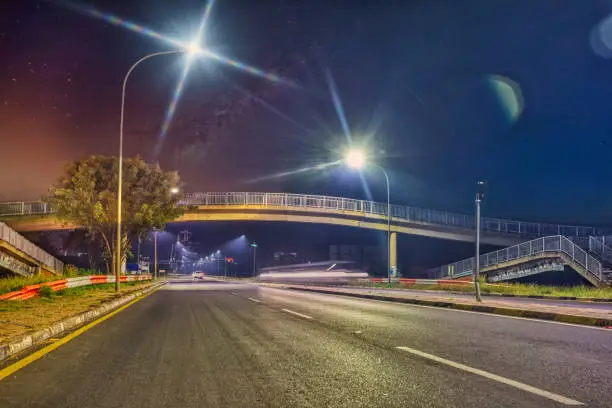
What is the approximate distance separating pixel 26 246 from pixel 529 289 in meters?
31.0

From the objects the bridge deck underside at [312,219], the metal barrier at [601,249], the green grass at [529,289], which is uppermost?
the bridge deck underside at [312,219]

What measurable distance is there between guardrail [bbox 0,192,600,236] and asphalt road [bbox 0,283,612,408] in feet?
151

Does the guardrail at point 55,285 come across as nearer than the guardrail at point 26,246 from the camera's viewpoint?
Yes

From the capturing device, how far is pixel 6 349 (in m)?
8.01

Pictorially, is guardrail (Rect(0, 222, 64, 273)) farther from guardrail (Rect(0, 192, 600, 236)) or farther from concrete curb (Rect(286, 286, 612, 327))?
concrete curb (Rect(286, 286, 612, 327))

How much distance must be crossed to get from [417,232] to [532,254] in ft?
68.4

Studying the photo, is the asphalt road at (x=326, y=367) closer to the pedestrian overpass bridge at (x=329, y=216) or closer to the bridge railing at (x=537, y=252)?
the bridge railing at (x=537, y=252)

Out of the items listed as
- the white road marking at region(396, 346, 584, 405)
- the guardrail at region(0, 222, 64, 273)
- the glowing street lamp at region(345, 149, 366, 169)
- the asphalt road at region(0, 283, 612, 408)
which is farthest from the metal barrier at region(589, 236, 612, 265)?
the guardrail at region(0, 222, 64, 273)

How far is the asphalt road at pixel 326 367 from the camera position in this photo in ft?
17.6

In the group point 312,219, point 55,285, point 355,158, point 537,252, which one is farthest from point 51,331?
point 312,219

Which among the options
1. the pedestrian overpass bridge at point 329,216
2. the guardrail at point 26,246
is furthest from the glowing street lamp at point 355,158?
the pedestrian overpass bridge at point 329,216

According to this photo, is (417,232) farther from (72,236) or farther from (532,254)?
(72,236)

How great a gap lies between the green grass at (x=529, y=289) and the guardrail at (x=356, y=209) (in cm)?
1712

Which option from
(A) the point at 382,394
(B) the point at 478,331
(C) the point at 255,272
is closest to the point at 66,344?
(A) the point at 382,394
